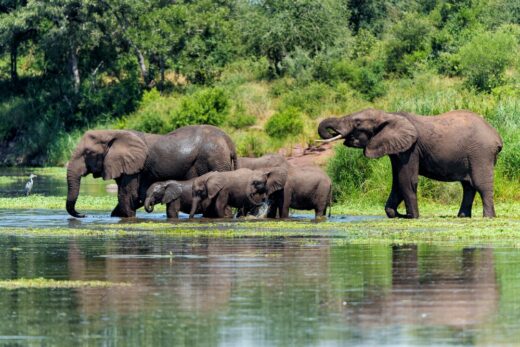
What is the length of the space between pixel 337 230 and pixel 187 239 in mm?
2784

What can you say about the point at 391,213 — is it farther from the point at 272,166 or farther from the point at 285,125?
the point at 285,125

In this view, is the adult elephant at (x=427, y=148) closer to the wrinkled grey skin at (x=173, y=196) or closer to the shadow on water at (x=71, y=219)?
the shadow on water at (x=71, y=219)

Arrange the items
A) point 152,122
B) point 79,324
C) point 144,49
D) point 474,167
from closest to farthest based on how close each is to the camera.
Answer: point 79,324 < point 474,167 < point 152,122 < point 144,49

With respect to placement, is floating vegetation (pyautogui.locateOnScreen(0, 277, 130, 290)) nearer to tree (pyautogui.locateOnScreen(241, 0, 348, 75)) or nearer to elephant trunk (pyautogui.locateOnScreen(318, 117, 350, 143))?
elephant trunk (pyautogui.locateOnScreen(318, 117, 350, 143))

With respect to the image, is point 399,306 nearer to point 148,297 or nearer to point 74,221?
point 148,297

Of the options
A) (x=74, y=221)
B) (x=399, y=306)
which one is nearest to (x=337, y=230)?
(x=74, y=221)

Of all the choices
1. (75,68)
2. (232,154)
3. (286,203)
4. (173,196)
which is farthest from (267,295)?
(75,68)

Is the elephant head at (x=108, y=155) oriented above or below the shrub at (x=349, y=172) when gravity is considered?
above

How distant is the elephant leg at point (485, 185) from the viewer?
86.4ft

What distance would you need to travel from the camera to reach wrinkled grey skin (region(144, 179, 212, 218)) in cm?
2803

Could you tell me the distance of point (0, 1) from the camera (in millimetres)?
59469

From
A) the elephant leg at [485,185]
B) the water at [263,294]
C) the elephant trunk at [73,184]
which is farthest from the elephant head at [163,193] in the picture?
the water at [263,294]

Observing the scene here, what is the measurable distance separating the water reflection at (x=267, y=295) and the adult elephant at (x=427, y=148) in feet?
19.7

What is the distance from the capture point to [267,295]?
15.3 m
